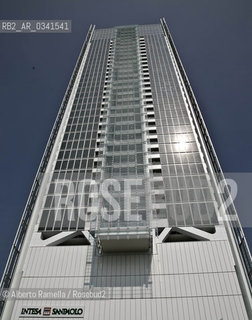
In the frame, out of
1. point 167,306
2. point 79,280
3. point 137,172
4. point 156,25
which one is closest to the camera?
point 167,306

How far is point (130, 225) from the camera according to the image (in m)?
28.7

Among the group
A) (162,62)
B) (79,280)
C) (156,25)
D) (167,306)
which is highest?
(156,25)

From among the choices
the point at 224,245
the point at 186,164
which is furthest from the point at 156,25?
the point at 224,245

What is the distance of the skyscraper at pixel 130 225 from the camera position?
2480 centimetres

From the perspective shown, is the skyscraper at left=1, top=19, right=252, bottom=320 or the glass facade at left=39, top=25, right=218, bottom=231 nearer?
the skyscraper at left=1, top=19, right=252, bottom=320

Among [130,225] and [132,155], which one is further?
[132,155]

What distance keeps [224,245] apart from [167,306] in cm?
979

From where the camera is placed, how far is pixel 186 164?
38.8 m

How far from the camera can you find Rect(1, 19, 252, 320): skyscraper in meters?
24.8

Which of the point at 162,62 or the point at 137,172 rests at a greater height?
the point at 162,62

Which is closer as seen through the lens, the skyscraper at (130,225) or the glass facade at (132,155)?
the skyscraper at (130,225)

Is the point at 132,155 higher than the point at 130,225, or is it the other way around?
the point at 132,155

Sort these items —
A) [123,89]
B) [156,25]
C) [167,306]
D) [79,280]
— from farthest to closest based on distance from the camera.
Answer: [156,25]
[123,89]
[79,280]
[167,306]

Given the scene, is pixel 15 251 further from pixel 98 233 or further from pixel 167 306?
pixel 167 306
